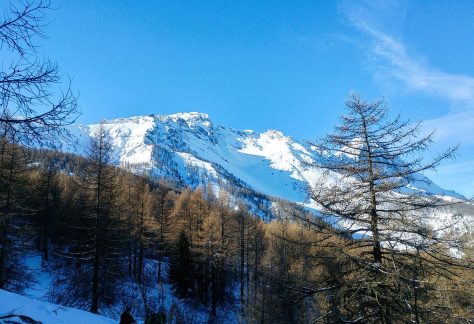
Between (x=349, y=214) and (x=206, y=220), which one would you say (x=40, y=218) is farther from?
(x=349, y=214)

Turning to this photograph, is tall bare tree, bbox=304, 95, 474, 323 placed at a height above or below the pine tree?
above

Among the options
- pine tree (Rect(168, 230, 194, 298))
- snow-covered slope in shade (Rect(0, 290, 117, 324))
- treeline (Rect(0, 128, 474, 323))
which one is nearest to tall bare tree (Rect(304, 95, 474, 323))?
treeline (Rect(0, 128, 474, 323))

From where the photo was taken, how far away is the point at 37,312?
26.2ft

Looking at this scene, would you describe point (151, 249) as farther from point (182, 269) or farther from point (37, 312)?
point (37, 312)

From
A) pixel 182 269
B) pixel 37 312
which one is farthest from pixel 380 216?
pixel 182 269

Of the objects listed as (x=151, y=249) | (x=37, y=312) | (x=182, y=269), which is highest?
(x=37, y=312)

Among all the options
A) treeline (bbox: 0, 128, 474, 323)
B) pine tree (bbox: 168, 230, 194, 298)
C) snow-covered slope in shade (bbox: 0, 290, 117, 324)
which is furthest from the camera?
pine tree (bbox: 168, 230, 194, 298)

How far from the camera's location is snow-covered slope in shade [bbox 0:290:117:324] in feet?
24.3

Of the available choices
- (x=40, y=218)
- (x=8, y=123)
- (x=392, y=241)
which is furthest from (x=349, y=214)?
(x=40, y=218)

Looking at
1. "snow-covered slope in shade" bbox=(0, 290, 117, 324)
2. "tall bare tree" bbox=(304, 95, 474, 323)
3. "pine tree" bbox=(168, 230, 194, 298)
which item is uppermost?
"tall bare tree" bbox=(304, 95, 474, 323)

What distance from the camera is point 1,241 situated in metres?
19.4

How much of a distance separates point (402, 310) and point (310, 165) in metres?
4.02

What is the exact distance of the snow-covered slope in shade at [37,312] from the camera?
741 centimetres

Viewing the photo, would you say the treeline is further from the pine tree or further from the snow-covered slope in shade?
the snow-covered slope in shade
